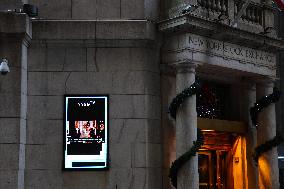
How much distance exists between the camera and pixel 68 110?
14.4 m

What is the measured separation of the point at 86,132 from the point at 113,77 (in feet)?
5.41

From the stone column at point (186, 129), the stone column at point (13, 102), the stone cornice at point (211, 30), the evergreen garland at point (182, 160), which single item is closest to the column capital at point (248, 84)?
the stone cornice at point (211, 30)

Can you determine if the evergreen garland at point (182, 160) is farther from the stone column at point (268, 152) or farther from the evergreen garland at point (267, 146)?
the stone column at point (268, 152)

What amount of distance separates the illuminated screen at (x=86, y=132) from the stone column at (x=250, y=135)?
5.15 meters

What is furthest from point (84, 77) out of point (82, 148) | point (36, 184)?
point (36, 184)

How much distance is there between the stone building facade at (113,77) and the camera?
13992mm

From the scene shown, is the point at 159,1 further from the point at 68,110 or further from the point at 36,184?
the point at 36,184

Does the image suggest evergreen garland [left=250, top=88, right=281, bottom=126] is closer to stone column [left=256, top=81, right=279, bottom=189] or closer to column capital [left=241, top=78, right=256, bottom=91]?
stone column [left=256, top=81, right=279, bottom=189]

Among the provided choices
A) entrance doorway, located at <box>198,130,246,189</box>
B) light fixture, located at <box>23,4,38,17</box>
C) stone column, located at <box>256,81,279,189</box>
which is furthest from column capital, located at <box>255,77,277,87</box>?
light fixture, located at <box>23,4,38,17</box>

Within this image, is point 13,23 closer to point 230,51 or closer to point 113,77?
point 113,77

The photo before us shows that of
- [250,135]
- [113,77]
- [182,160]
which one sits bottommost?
[182,160]

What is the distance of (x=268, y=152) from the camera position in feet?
53.7

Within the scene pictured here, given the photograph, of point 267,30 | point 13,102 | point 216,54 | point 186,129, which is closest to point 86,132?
point 13,102

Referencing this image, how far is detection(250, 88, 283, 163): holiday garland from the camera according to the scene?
16328 millimetres
